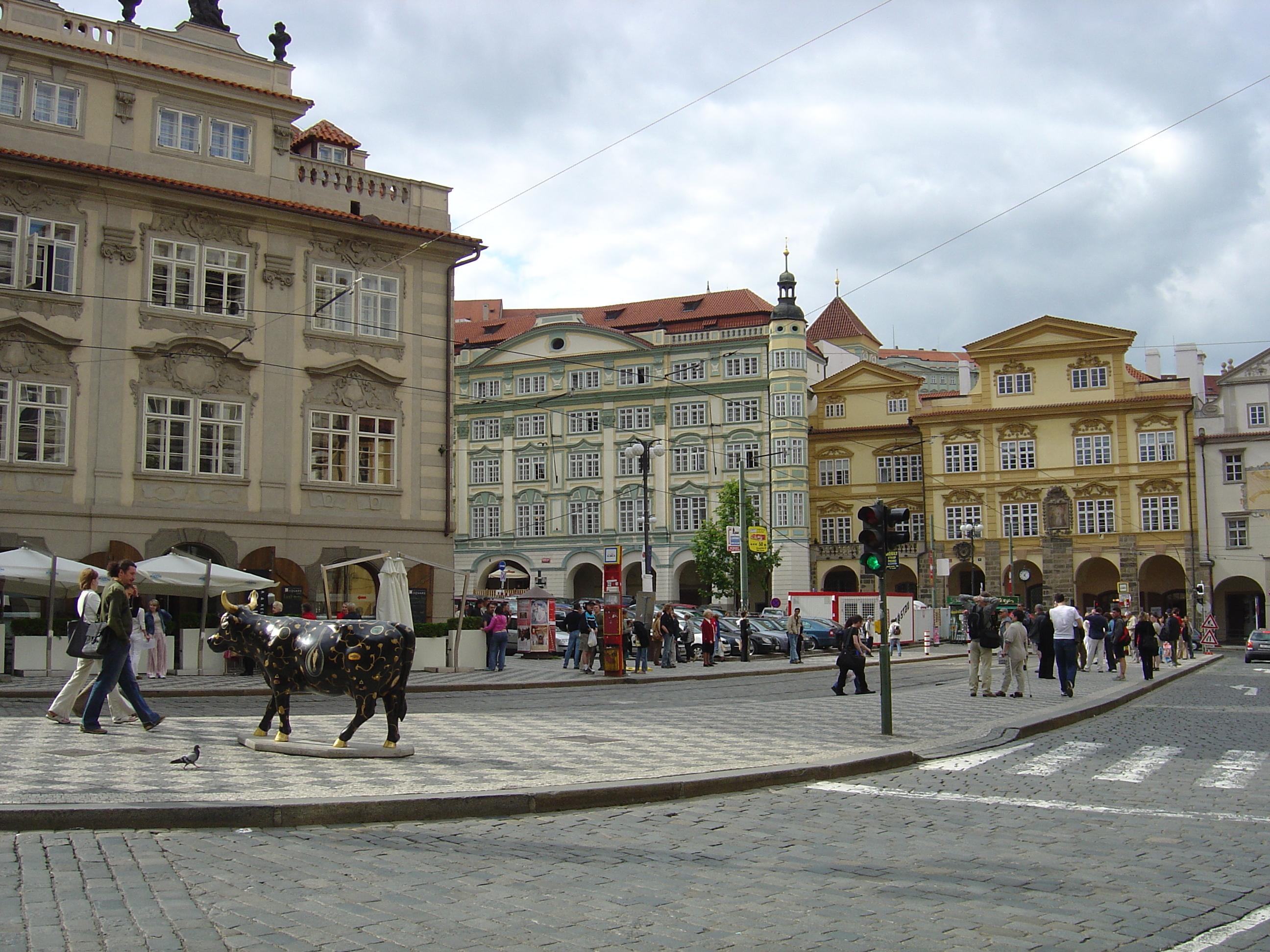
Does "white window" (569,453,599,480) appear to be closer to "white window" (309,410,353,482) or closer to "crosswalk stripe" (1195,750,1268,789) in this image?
"white window" (309,410,353,482)

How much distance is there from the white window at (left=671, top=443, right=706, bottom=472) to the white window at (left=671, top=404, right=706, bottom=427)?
51.6 inches

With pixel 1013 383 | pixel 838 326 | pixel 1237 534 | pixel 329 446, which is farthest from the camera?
pixel 838 326

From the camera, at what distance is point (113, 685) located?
A: 12.0 m

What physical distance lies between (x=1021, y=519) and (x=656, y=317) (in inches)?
967

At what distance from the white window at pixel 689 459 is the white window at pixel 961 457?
13.9 meters

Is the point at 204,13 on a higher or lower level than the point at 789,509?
higher

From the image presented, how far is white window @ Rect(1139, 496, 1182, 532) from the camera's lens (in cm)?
6362

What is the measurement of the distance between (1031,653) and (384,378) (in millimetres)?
19377

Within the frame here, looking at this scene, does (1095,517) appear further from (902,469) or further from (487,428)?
(487,428)

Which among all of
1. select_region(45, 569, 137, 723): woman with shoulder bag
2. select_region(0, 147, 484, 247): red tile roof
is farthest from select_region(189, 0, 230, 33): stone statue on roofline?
select_region(45, 569, 137, 723): woman with shoulder bag

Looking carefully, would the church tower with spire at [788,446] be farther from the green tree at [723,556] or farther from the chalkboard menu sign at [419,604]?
the chalkboard menu sign at [419,604]

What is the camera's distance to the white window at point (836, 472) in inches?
2813

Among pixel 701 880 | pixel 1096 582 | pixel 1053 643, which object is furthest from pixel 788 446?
pixel 701 880

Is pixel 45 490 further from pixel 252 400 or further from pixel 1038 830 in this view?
pixel 1038 830
